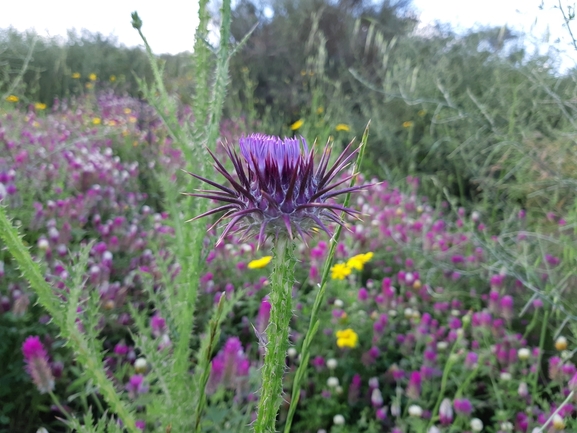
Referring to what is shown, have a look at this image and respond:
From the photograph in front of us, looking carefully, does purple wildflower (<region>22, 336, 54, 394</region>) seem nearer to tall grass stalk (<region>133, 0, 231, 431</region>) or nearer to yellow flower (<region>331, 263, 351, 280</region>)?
tall grass stalk (<region>133, 0, 231, 431</region>)

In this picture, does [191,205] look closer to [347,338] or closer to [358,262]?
[347,338]

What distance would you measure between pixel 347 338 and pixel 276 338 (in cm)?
121

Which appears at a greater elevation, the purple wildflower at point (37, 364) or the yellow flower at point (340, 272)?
the purple wildflower at point (37, 364)

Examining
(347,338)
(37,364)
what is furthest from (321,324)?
(37,364)

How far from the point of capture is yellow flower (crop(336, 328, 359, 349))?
1690 mm

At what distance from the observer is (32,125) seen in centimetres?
397

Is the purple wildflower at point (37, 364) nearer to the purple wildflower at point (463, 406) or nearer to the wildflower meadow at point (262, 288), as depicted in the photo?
the wildflower meadow at point (262, 288)

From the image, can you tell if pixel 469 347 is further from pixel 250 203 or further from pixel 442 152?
pixel 442 152

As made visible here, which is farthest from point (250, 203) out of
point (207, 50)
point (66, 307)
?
point (207, 50)

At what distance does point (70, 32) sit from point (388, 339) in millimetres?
8883

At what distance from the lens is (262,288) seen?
2043mm

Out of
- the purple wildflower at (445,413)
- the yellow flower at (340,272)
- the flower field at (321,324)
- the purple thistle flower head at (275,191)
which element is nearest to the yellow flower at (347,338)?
the flower field at (321,324)

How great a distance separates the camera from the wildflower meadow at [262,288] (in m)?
0.67

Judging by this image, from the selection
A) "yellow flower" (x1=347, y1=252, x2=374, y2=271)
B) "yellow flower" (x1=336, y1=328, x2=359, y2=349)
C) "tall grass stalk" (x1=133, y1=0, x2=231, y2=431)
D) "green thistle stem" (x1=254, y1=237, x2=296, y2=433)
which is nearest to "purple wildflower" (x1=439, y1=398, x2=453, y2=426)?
"yellow flower" (x1=336, y1=328, x2=359, y2=349)
